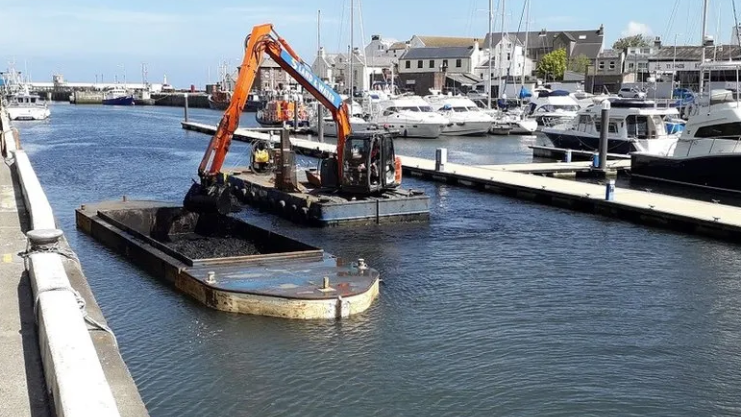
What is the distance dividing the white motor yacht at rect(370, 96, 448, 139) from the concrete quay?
1984 inches

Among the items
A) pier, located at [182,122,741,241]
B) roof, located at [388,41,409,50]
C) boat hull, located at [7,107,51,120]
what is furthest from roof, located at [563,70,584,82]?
pier, located at [182,122,741,241]

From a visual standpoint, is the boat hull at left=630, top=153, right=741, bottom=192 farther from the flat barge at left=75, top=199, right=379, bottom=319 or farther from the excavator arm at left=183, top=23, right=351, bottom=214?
the flat barge at left=75, top=199, right=379, bottom=319

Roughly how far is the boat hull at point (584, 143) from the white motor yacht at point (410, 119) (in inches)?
601

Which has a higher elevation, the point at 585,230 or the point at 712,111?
the point at 712,111

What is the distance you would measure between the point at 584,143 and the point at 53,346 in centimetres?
3952

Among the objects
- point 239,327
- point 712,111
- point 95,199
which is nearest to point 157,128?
point 95,199

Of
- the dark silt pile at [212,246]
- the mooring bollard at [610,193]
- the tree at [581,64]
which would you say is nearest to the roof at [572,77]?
the tree at [581,64]

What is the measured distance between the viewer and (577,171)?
119 feet

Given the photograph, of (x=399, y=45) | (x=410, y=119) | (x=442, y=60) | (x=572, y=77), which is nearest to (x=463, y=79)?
(x=442, y=60)

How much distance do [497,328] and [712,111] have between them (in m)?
21.6

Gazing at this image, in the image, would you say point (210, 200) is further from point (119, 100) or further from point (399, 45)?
point (119, 100)

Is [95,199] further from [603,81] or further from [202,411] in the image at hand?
[603,81]

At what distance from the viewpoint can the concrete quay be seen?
19.1 ft

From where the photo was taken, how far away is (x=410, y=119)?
61.4 meters
